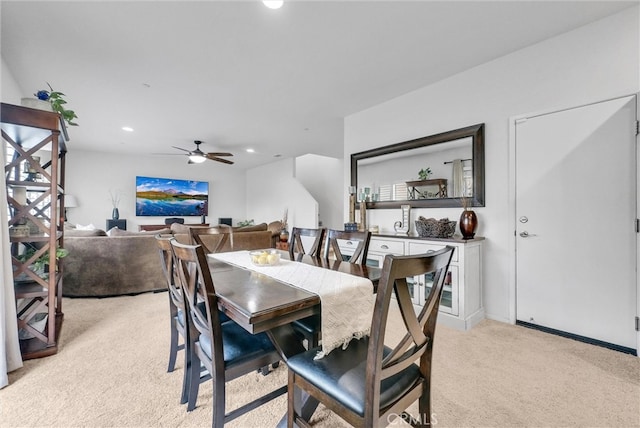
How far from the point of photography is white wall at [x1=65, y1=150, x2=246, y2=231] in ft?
20.7

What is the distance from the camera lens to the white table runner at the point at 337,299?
112 cm

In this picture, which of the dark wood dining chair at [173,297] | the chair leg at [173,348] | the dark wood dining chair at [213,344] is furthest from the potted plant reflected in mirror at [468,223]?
the chair leg at [173,348]

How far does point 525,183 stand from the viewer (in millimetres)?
2480

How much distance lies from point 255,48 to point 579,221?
319 centimetres

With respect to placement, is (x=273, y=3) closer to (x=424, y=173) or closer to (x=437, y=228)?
(x=424, y=173)

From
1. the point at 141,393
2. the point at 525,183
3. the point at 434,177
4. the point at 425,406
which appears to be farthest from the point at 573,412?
the point at 141,393

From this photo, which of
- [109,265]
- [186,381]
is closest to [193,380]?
[186,381]

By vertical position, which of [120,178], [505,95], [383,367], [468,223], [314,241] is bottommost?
[383,367]

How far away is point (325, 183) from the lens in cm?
827

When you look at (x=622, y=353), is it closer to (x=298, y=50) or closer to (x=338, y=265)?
(x=338, y=265)

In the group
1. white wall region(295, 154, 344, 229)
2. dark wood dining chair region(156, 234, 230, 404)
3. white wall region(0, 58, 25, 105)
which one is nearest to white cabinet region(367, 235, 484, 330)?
dark wood dining chair region(156, 234, 230, 404)

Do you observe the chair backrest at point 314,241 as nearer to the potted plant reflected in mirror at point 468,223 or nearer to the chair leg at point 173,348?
the chair leg at point 173,348

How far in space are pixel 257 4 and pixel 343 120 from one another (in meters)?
2.48

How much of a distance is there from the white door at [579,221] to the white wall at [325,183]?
5375mm
